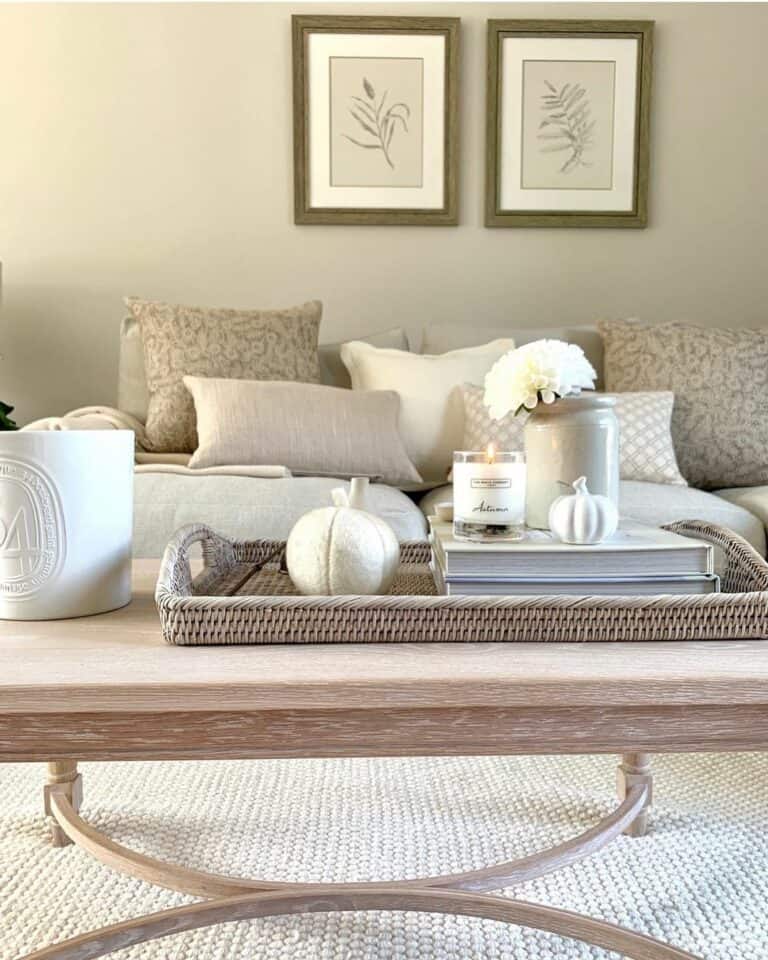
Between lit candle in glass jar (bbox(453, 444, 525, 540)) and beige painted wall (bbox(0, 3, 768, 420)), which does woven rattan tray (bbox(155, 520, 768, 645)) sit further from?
beige painted wall (bbox(0, 3, 768, 420))

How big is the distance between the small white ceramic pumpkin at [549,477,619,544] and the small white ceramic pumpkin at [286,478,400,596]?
0.17 m

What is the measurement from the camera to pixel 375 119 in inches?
123

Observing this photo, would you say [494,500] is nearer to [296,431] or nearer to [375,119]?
[296,431]

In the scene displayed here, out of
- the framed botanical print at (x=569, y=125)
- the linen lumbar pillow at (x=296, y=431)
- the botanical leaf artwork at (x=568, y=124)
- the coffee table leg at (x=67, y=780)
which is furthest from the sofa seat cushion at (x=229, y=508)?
the botanical leaf artwork at (x=568, y=124)

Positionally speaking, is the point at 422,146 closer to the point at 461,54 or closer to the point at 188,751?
the point at 461,54

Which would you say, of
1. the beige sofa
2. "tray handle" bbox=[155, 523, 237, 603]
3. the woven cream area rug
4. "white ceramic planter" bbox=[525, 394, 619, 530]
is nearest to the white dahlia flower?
"white ceramic planter" bbox=[525, 394, 619, 530]

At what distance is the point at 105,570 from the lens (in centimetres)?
79

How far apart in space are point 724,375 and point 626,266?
3.06 ft

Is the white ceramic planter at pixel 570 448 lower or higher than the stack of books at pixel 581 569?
higher

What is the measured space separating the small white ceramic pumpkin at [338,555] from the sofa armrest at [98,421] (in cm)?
141

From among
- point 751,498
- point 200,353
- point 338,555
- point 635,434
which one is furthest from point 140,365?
point 338,555

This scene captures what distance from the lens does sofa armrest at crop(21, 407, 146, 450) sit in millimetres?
2119

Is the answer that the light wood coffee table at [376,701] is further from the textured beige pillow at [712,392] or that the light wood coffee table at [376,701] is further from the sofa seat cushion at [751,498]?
the textured beige pillow at [712,392]

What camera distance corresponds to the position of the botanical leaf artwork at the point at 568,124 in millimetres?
3137
